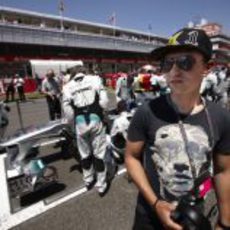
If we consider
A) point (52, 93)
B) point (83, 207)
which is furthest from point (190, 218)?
point (52, 93)

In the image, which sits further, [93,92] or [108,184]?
[108,184]

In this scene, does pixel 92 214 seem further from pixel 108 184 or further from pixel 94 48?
pixel 94 48

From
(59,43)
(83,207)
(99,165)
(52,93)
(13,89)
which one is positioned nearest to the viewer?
(83,207)

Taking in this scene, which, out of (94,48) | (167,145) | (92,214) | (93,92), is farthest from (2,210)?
(94,48)

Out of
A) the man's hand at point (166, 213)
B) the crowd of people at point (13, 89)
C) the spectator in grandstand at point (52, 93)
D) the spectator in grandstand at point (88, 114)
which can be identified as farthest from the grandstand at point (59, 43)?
the man's hand at point (166, 213)

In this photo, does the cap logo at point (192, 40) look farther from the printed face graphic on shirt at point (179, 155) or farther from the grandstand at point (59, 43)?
the grandstand at point (59, 43)

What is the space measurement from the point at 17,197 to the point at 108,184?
144 cm

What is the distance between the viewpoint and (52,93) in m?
9.88

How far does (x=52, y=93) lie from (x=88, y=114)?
5228 mm

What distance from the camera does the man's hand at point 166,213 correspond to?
1583 millimetres

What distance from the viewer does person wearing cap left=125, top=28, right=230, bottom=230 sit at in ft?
5.70

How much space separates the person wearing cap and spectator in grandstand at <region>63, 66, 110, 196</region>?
9.99ft

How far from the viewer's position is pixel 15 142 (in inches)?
198

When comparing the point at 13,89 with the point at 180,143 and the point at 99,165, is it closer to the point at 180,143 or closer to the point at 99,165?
the point at 99,165
